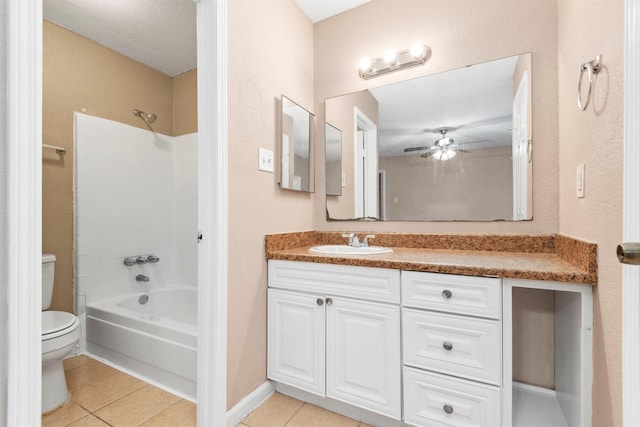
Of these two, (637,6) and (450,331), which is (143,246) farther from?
(637,6)

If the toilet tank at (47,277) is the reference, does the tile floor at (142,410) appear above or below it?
below

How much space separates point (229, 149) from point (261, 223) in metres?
0.44

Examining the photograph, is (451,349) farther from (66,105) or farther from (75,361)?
(66,105)

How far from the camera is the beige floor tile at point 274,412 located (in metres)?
1.47

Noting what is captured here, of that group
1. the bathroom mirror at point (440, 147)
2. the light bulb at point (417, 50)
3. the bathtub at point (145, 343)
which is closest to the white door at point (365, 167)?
the bathroom mirror at point (440, 147)

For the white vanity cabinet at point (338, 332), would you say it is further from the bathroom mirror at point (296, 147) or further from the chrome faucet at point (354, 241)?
the bathroom mirror at point (296, 147)

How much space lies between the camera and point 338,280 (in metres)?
1.48

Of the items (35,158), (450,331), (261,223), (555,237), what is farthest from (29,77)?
(555,237)

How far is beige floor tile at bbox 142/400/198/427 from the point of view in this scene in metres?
1.50

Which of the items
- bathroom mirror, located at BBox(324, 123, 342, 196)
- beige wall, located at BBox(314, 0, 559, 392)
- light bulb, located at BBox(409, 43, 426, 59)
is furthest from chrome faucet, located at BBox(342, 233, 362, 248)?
light bulb, located at BBox(409, 43, 426, 59)

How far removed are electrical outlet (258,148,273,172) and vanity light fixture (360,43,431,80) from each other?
880 mm

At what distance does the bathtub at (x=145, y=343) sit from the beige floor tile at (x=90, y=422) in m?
0.35

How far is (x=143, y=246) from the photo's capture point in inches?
106

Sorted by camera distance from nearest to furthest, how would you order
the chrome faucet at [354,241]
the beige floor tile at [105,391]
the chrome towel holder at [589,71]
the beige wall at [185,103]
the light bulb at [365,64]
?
the chrome towel holder at [589,71], the beige floor tile at [105,391], the chrome faucet at [354,241], the light bulb at [365,64], the beige wall at [185,103]
